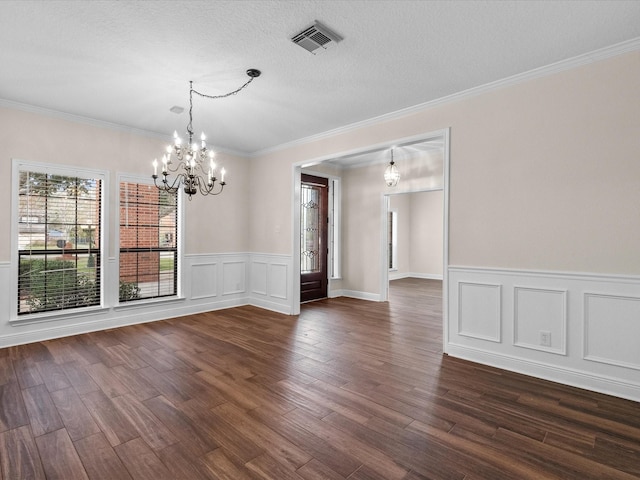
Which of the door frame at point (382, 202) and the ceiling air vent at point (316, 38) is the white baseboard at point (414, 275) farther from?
the ceiling air vent at point (316, 38)

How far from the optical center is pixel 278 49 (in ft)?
9.50

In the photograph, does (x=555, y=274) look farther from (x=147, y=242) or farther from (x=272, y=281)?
(x=147, y=242)

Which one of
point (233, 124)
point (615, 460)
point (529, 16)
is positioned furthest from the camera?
point (233, 124)

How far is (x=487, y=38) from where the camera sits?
2709 millimetres

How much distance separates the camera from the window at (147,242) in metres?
5.00

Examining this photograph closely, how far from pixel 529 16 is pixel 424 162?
3970mm

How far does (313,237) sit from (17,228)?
4.68 metres

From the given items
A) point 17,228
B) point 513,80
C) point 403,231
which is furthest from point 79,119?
point 403,231

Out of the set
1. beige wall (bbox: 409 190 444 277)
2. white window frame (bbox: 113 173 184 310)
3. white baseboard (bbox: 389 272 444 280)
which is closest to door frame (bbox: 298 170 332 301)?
white window frame (bbox: 113 173 184 310)

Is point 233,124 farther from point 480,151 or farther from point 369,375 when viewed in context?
point 369,375

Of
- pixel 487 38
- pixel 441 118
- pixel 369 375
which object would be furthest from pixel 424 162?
pixel 369 375

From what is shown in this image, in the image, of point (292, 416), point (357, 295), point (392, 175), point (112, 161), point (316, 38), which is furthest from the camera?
point (357, 295)

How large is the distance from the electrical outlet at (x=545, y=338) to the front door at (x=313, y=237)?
438cm

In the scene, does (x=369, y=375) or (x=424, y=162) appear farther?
(x=424, y=162)
